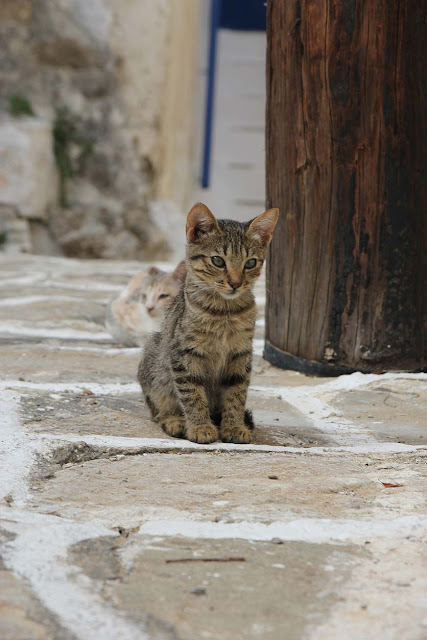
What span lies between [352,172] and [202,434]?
149 cm

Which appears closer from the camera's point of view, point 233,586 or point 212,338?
point 233,586

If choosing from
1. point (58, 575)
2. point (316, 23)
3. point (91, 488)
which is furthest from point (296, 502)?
point (316, 23)

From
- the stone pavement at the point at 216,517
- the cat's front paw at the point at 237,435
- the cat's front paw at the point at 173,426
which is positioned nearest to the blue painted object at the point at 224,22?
the stone pavement at the point at 216,517

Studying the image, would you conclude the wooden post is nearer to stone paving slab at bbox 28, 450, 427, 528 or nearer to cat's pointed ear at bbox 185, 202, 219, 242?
cat's pointed ear at bbox 185, 202, 219, 242

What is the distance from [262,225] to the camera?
312cm

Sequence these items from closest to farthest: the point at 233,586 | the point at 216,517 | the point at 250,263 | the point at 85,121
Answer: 1. the point at 233,586
2. the point at 216,517
3. the point at 250,263
4. the point at 85,121

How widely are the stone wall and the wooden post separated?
559 cm

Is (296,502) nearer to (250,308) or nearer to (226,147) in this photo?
(250,308)

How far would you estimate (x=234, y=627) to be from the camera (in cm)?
143

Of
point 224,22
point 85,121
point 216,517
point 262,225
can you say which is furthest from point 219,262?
point 224,22

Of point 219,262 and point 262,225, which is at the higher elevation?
point 262,225

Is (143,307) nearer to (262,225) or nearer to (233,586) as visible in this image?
(262,225)

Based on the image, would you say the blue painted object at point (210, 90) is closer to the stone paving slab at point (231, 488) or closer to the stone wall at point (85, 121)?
the stone wall at point (85, 121)

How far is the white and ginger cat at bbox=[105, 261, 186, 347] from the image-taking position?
4668 millimetres
